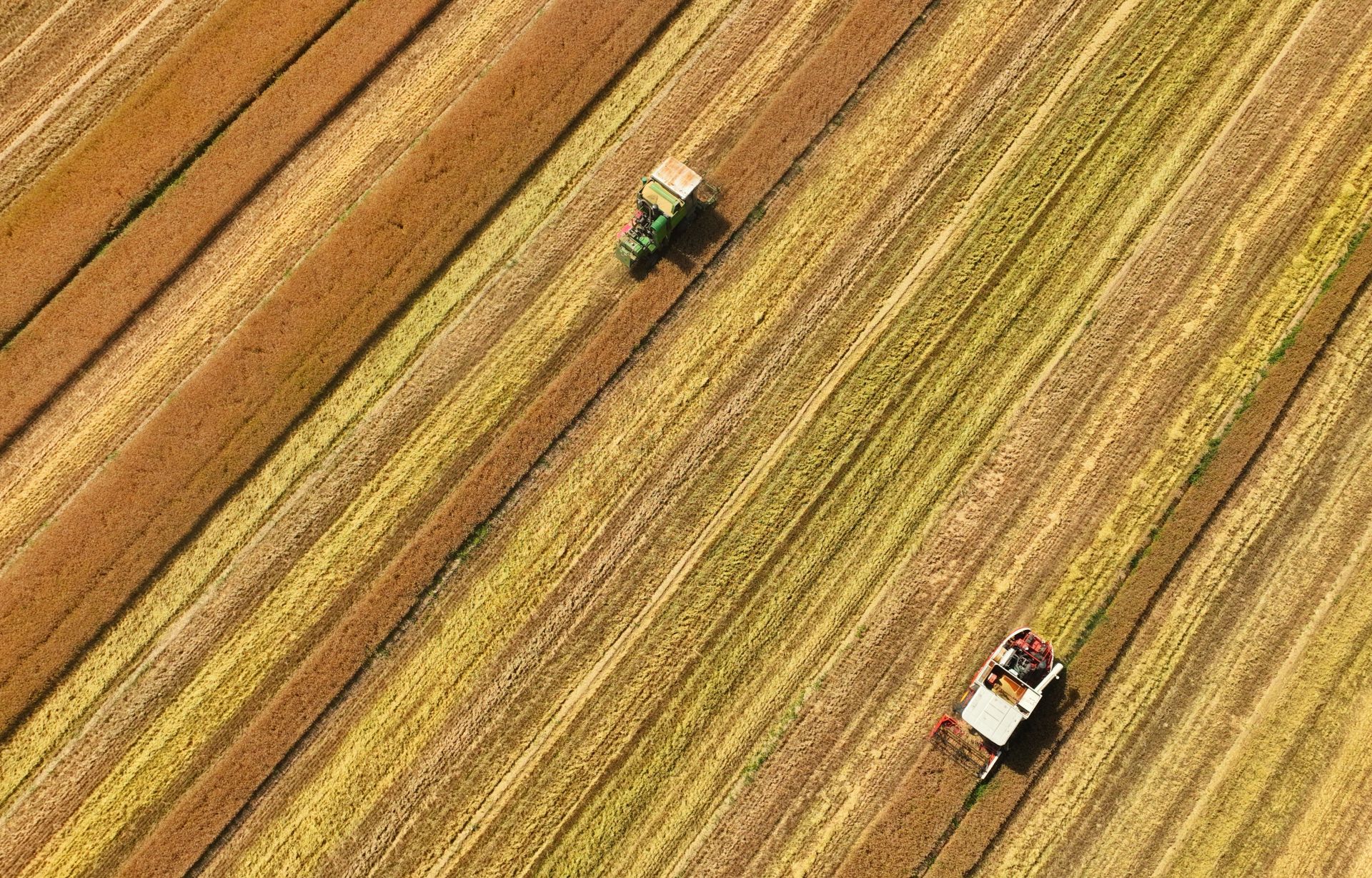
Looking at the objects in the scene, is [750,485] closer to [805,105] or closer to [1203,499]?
[805,105]

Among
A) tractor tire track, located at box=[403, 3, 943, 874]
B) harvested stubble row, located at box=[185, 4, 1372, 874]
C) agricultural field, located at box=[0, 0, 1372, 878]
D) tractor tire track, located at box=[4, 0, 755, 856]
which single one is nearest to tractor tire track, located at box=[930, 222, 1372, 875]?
agricultural field, located at box=[0, 0, 1372, 878]

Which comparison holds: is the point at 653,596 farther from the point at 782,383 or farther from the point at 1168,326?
the point at 1168,326

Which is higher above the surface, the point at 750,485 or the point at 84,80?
the point at 750,485

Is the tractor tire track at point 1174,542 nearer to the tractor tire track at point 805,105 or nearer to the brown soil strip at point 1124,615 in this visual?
the brown soil strip at point 1124,615

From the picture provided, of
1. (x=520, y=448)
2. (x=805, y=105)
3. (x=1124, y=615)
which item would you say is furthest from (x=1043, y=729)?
(x=805, y=105)

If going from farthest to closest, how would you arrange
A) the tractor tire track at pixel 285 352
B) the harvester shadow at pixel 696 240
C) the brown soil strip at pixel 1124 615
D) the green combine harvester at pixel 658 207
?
the harvester shadow at pixel 696 240
the green combine harvester at pixel 658 207
the tractor tire track at pixel 285 352
the brown soil strip at pixel 1124 615

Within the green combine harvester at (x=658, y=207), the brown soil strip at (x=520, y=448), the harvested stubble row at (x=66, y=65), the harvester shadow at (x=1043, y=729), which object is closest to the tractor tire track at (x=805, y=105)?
the brown soil strip at (x=520, y=448)

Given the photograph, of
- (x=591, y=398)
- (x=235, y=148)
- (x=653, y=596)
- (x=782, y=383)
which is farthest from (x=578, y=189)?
(x=653, y=596)
